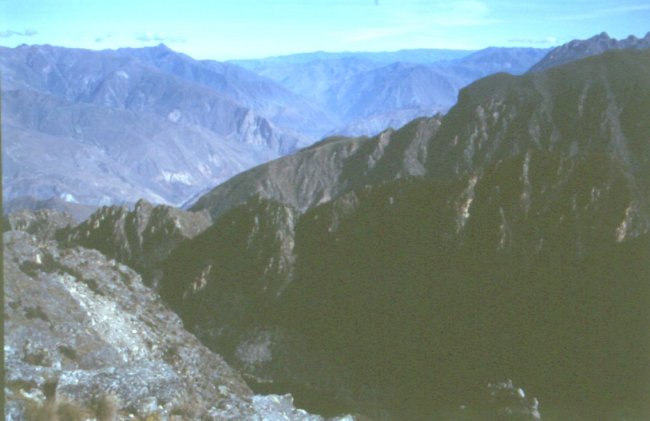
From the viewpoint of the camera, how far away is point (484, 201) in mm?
53688

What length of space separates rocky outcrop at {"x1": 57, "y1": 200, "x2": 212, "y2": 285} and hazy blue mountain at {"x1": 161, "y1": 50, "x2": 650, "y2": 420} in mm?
2638

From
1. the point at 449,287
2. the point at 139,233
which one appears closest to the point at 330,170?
the point at 139,233

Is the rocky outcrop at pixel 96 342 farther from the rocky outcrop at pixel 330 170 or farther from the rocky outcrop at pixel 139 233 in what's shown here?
the rocky outcrop at pixel 330 170

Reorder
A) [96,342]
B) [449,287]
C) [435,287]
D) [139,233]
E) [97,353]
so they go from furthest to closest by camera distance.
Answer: [139,233] < [435,287] < [449,287] < [96,342] < [97,353]

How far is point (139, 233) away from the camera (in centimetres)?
6462

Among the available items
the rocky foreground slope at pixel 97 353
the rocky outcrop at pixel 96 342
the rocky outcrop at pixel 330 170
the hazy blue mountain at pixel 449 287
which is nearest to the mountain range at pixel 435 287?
the hazy blue mountain at pixel 449 287

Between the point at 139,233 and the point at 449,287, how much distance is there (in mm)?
32310

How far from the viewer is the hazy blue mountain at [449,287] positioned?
3931 cm

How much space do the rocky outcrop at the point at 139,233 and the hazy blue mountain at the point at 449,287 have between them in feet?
8.66

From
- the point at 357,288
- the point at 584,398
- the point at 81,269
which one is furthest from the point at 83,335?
the point at 357,288

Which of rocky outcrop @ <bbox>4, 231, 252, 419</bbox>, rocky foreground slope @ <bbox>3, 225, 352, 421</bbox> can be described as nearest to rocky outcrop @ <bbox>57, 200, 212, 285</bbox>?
rocky foreground slope @ <bbox>3, 225, 352, 421</bbox>

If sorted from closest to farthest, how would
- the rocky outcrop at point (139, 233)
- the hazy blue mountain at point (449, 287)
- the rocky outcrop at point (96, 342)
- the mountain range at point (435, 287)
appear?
the rocky outcrop at point (96, 342) < the hazy blue mountain at point (449, 287) < the mountain range at point (435, 287) < the rocky outcrop at point (139, 233)

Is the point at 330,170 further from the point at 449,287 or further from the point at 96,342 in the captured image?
the point at 96,342

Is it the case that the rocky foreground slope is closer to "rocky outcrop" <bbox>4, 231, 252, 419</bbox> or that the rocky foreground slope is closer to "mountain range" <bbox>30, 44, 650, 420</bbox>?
"rocky outcrop" <bbox>4, 231, 252, 419</bbox>
